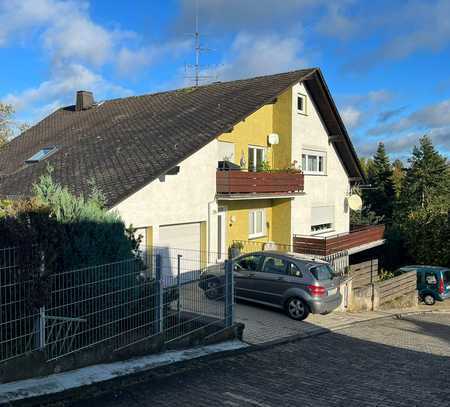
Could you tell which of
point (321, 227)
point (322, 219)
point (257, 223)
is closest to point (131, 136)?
point (257, 223)

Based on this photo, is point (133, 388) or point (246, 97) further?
point (246, 97)

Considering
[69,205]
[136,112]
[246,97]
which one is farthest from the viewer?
[136,112]

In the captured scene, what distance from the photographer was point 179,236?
15633mm

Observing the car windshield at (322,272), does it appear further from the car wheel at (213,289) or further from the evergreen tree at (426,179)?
the evergreen tree at (426,179)

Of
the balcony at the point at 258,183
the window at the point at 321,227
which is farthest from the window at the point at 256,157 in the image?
the window at the point at 321,227

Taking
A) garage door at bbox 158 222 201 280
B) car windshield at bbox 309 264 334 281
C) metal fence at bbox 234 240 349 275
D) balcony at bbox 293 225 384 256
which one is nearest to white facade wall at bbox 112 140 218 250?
garage door at bbox 158 222 201 280

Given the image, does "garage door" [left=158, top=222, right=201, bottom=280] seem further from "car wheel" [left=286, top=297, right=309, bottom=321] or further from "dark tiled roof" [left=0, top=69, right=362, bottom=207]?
"car wheel" [left=286, top=297, right=309, bottom=321]

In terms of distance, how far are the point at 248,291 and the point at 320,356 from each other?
3813mm

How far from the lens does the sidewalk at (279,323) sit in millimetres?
10398

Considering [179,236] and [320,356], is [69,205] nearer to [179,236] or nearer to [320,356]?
[320,356]

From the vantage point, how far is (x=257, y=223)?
67.1 feet

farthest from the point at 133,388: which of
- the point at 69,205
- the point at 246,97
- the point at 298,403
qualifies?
the point at 246,97

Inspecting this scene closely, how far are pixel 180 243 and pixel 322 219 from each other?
1024 centimetres

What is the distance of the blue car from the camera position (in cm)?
1966
